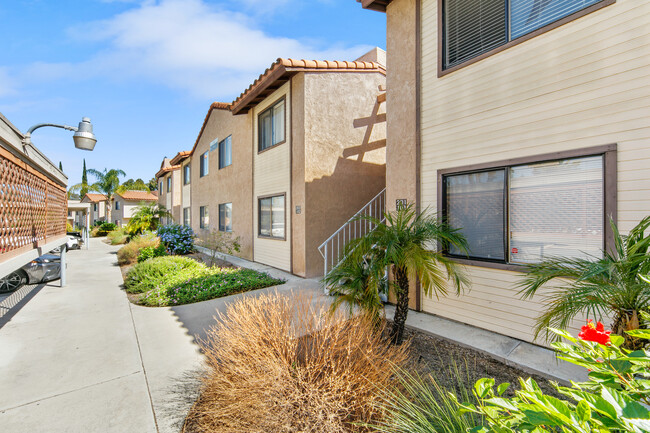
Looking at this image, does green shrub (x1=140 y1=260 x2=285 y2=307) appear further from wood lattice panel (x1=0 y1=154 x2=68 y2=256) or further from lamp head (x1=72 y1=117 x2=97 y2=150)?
lamp head (x1=72 y1=117 x2=97 y2=150)

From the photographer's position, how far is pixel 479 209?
4.95 meters

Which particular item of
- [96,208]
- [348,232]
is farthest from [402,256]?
[96,208]

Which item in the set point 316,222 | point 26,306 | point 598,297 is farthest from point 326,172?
point 26,306

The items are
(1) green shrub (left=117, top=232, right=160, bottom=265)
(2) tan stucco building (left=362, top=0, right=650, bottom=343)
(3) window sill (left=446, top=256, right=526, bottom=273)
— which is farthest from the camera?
(1) green shrub (left=117, top=232, right=160, bottom=265)

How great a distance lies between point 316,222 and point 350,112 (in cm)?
346

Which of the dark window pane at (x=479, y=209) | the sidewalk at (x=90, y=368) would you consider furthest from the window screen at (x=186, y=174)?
the dark window pane at (x=479, y=209)

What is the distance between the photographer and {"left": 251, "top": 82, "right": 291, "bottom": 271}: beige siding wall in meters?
9.37

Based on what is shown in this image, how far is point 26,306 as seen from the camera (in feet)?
22.2

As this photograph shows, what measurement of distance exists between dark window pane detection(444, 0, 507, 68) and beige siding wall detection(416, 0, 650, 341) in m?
0.24

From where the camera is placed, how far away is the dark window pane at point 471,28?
4875 millimetres

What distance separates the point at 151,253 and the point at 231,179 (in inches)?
169

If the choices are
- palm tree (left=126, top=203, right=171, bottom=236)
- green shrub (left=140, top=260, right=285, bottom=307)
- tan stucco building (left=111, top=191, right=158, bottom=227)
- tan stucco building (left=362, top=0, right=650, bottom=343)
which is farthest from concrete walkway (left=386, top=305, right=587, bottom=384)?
tan stucco building (left=111, top=191, right=158, bottom=227)

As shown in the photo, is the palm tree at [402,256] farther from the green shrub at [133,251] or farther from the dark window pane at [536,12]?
the green shrub at [133,251]

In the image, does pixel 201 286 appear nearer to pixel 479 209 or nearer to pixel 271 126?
pixel 271 126
